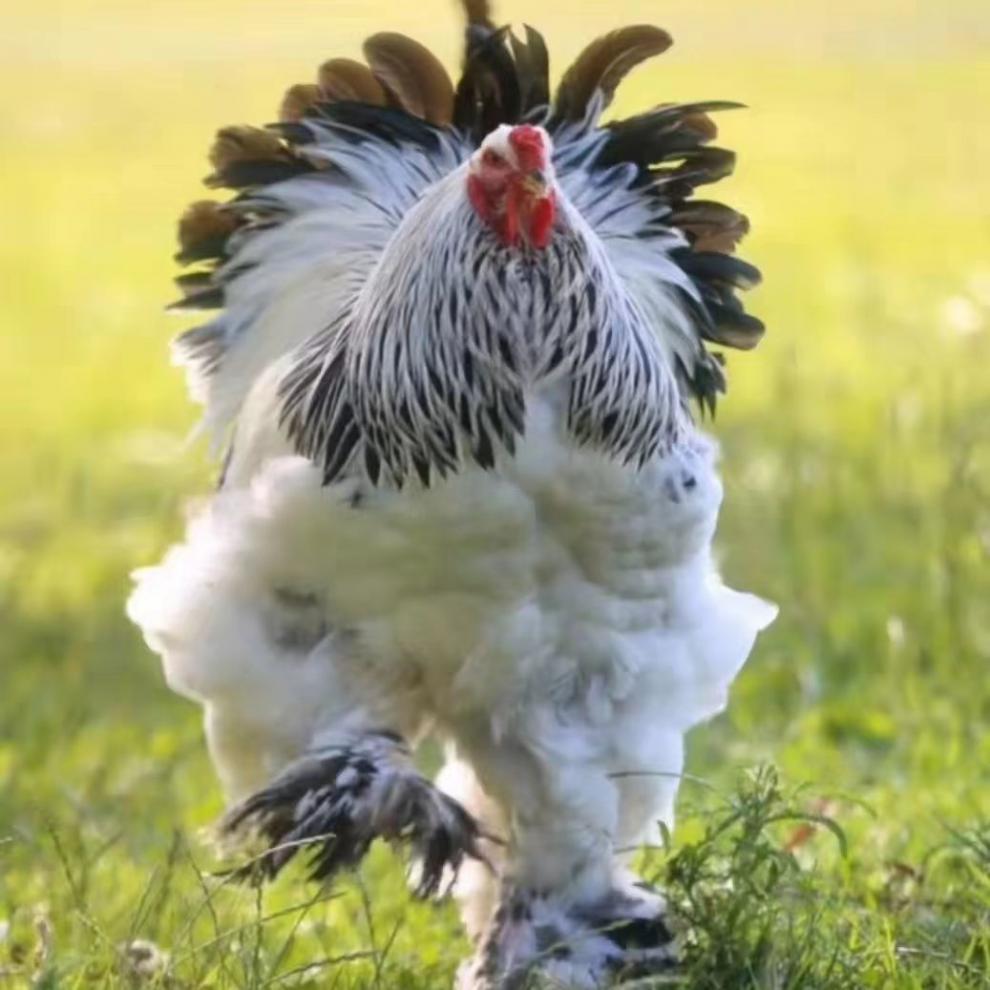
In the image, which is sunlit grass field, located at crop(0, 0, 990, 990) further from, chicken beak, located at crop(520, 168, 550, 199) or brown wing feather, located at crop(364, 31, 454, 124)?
chicken beak, located at crop(520, 168, 550, 199)

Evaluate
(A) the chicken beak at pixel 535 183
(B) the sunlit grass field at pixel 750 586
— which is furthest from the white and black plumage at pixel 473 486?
(B) the sunlit grass field at pixel 750 586

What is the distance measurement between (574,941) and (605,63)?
157 centimetres

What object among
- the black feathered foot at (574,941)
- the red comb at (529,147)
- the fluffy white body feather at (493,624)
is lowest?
the black feathered foot at (574,941)

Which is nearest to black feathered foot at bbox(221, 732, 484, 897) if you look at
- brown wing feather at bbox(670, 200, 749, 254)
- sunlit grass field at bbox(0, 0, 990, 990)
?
sunlit grass field at bbox(0, 0, 990, 990)

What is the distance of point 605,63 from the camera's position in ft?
14.2

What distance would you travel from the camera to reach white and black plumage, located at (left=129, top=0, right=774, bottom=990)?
3.82 m

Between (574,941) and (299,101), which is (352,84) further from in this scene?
(574,941)

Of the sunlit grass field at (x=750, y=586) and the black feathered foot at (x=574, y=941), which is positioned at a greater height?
the black feathered foot at (x=574, y=941)

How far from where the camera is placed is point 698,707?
14.2 ft

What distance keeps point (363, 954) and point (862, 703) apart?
2.61m

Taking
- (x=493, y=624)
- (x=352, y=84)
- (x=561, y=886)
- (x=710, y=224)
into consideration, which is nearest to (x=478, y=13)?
(x=352, y=84)

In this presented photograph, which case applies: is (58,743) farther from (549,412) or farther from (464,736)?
(549,412)

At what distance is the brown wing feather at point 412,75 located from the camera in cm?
431

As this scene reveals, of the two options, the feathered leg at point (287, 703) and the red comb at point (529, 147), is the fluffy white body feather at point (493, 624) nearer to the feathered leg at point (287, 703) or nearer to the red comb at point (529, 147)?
the feathered leg at point (287, 703)
